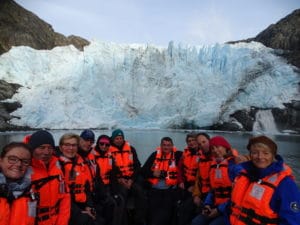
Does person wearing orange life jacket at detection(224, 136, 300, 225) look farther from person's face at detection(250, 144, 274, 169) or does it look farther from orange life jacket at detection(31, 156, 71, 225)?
orange life jacket at detection(31, 156, 71, 225)

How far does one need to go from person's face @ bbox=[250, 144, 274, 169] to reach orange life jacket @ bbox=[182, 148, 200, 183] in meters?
1.60

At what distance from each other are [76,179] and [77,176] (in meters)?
0.03

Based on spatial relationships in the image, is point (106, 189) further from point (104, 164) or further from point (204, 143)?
point (204, 143)

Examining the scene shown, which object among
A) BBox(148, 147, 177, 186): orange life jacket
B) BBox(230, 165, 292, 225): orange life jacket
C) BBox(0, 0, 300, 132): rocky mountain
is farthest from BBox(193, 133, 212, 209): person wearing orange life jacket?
BBox(0, 0, 300, 132): rocky mountain

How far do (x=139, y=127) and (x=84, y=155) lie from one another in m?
23.8

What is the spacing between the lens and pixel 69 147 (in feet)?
8.95

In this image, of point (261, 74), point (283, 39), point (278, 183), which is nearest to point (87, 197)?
point (278, 183)

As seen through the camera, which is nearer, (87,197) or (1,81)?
(87,197)

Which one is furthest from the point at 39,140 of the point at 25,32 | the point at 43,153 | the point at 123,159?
the point at 25,32

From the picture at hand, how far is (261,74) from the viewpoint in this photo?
26844 millimetres

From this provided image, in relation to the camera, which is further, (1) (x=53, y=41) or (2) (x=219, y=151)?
(1) (x=53, y=41)

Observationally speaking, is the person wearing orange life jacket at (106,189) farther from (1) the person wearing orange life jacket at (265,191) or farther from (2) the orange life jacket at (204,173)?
(1) the person wearing orange life jacket at (265,191)

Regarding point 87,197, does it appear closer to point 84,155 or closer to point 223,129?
point 84,155

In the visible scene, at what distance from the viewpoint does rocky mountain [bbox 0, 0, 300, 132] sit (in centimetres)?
2644
